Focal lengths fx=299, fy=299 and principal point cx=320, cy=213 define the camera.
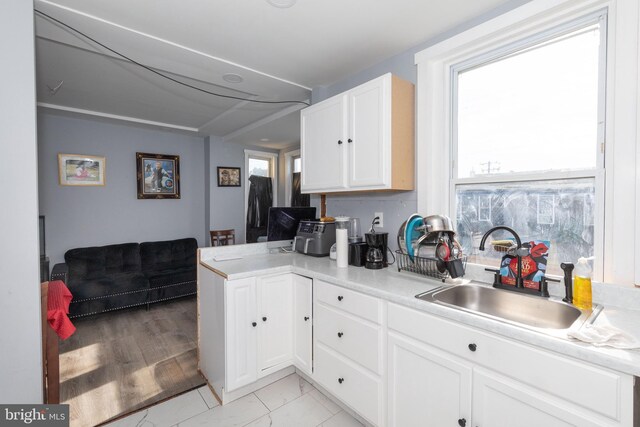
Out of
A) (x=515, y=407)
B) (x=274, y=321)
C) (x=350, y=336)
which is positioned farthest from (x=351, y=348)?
(x=515, y=407)

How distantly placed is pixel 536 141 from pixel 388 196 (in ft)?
3.24

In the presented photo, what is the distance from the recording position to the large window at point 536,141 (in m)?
1.49

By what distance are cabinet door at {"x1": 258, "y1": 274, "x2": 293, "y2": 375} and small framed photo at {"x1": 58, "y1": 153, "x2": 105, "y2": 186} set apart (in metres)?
3.27

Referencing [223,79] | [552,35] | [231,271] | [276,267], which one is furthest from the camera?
[223,79]

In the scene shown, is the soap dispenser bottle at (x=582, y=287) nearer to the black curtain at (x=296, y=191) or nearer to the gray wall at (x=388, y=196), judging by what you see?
the gray wall at (x=388, y=196)

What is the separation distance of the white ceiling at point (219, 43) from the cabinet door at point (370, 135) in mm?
368

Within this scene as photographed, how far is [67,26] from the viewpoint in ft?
6.13

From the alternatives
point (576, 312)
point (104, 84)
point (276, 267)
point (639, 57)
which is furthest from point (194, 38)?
point (576, 312)

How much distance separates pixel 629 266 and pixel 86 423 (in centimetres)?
301

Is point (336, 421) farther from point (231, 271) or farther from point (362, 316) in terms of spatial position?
point (231, 271)

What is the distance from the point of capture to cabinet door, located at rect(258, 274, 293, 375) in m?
2.06

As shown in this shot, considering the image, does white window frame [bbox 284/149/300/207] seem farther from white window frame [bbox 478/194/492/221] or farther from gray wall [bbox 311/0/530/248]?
white window frame [bbox 478/194/492/221]

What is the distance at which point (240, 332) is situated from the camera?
6.41 feet

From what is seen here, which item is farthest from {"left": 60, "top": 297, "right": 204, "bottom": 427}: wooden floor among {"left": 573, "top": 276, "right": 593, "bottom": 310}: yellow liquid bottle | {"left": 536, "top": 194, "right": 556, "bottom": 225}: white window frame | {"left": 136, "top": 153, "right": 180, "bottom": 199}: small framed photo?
{"left": 536, "top": 194, "right": 556, "bottom": 225}: white window frame
